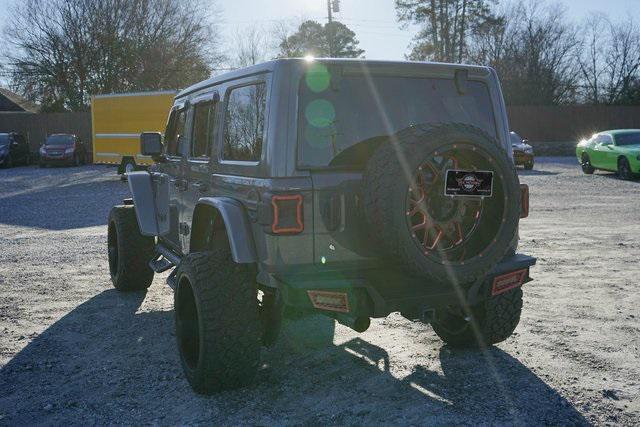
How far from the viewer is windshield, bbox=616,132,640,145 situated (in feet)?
64.9

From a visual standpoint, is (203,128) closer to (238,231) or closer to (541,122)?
(238,231)

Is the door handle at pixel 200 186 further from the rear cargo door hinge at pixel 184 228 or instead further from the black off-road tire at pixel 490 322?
the black off-road tire at pixel 490 322

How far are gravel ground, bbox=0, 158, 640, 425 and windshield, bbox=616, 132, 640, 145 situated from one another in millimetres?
13331

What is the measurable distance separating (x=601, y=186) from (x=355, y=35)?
→ 129 ft


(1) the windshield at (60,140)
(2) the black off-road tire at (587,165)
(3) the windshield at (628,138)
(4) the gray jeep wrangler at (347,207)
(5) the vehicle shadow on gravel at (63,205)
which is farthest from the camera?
(1) the windshield at (60,140)

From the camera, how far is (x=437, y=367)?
177 inches

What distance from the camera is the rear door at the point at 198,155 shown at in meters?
4.71

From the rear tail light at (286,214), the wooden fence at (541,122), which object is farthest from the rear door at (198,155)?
the wooden fence at (541,122)

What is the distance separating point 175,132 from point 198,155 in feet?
3.52

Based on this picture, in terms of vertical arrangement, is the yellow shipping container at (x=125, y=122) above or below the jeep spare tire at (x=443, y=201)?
above

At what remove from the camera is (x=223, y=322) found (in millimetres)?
3834

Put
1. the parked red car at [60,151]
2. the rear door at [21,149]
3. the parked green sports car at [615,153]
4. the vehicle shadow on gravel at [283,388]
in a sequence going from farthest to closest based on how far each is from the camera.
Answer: the rear door at [21,149], the parked red car at [60,151], the parked green sports car at [615,153], the vehicle shadow on gravel at [283,388]

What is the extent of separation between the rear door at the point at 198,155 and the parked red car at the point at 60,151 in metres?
26.7

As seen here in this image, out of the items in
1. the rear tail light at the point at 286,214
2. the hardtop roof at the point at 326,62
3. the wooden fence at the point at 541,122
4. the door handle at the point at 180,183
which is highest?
the wooden fence at the point at 541,122
